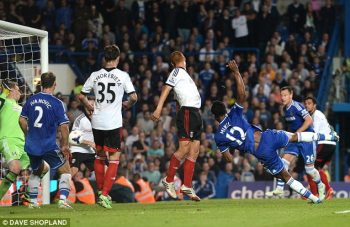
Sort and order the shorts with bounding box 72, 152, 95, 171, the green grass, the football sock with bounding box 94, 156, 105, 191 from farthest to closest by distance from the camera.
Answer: the shorts with bounding box 72, 152, 95, 171 < the football sock with bounding box 94, 156, 105, 191 < the green grass

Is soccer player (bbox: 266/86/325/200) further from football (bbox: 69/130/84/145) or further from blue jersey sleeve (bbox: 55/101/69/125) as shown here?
blue jersey sleeve (bbox: 55/101/69/125)

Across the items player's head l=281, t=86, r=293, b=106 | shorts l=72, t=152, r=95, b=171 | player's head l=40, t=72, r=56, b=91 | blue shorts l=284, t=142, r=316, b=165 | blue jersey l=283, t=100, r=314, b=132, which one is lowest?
shorts l=72, t=152, r=95, b=171

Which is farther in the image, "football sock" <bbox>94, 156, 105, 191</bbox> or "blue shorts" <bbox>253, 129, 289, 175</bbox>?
"football sock" <bbox>94, 156, 105, 191</bbox>

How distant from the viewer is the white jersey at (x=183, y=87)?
17.6 meters

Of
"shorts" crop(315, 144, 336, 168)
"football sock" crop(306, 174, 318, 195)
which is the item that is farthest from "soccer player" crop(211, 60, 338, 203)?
"shorts" crop(315, 144, 336, 168)

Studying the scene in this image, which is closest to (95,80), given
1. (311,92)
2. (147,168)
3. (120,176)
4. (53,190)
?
(53,190)

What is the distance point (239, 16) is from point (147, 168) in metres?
5.85

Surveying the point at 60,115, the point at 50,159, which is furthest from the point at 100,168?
the point at 60,115

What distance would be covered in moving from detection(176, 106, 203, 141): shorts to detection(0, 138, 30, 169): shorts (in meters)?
2.50

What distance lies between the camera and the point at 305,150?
63.7 feet

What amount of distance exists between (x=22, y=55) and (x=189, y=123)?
19.2 feet

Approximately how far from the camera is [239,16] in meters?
30.0

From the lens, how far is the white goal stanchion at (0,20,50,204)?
63.2 ft

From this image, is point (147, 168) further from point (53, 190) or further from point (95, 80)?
point (95, 80)
